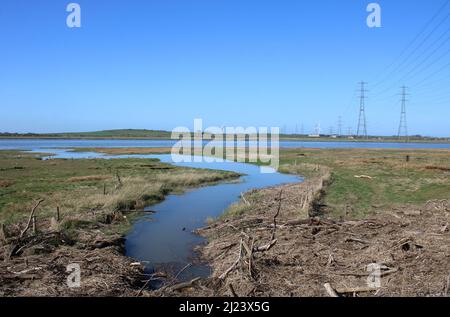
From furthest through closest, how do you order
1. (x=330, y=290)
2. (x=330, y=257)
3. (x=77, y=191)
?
(x=77, y=191) → (x=330, y=257) → (x=330, y=290)

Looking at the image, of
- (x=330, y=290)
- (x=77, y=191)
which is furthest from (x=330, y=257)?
(x=77, y=191)

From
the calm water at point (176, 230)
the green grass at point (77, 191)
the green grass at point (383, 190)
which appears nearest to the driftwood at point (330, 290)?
the calm water at point (176, 230)

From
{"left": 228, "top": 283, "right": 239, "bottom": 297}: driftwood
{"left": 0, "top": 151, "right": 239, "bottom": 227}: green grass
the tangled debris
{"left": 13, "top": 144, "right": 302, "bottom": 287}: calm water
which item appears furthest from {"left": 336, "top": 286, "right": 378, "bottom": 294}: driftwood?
{"left": 0, "top": 151, "right": 239, "bottom": 227}: green grass

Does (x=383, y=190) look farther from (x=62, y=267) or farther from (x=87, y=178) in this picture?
(x=87, y=178)

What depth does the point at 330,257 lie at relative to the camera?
13250mm

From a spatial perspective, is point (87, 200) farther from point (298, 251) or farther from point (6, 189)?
point (298, 251)

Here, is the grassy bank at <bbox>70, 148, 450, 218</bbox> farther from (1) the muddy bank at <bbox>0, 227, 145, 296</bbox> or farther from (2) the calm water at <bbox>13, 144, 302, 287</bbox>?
(1) the muddy bank at <bbox>0, 227, 145, 296</bbox>

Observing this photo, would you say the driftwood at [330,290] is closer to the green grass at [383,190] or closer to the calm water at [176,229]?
the calm water at [176,229]

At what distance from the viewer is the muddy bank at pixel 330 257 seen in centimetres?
1107

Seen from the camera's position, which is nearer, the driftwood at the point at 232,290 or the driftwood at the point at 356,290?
the driftwood at the point at 356,290

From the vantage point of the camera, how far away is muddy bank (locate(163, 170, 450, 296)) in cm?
1107

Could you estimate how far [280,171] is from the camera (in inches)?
2163

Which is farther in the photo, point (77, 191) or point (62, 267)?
point (77, 191)
